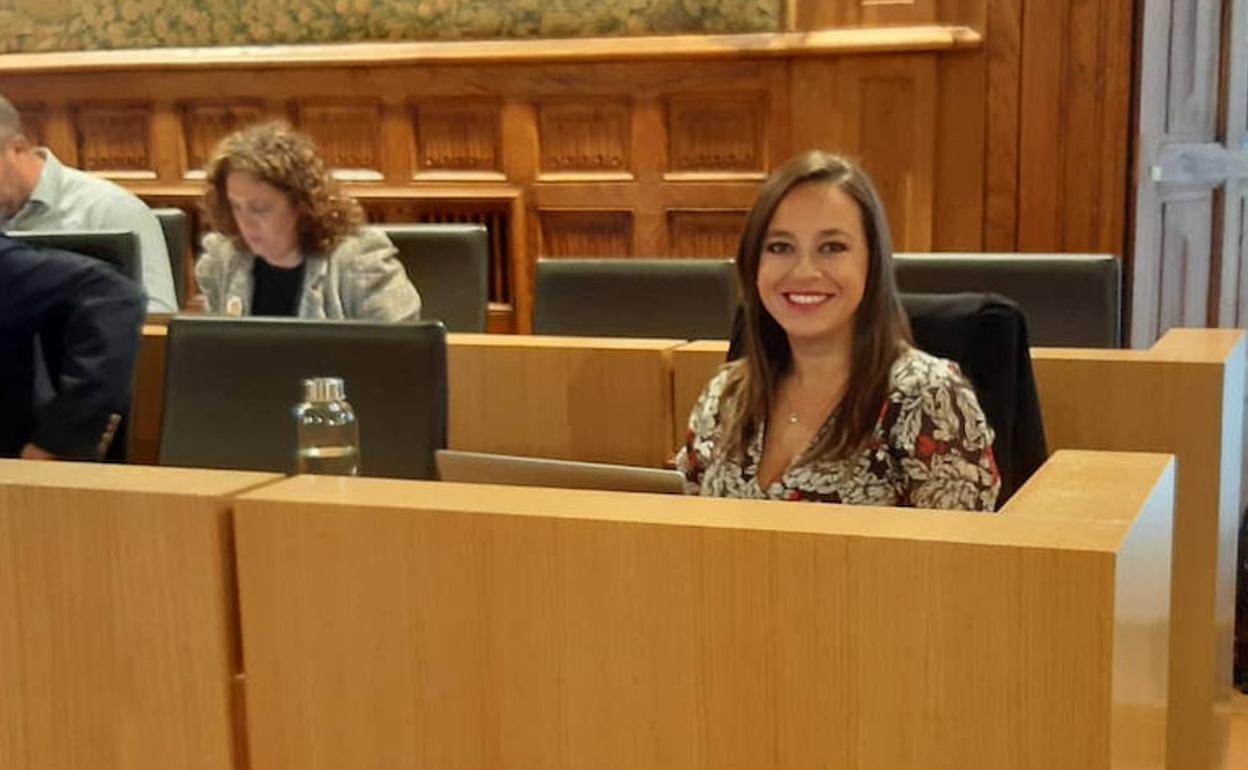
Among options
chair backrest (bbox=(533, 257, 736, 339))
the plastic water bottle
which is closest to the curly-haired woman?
chair backrest (bbox=(533, 257, 736, 339))

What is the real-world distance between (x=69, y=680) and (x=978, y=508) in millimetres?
1122

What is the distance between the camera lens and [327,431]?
223cm

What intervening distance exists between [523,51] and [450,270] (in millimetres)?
1454

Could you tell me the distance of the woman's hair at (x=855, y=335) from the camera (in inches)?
80.5

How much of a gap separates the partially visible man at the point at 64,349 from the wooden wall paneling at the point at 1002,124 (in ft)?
8.52

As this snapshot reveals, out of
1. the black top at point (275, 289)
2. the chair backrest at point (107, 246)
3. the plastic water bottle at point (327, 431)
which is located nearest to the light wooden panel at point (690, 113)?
the black top at point (275, 289)

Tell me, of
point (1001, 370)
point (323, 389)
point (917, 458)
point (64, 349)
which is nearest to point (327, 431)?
point (323, 389)

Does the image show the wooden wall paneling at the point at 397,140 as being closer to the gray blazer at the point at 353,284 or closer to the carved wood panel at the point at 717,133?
the carved wood panel at the point at 717,133

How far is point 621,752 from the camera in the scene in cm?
116

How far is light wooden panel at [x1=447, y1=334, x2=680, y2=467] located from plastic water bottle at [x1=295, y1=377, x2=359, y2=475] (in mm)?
342

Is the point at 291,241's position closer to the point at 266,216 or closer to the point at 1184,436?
the point at 266,216

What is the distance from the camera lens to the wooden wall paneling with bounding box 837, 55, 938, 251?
4371mm

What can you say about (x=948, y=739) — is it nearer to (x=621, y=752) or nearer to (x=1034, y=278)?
(x=621, y=752)

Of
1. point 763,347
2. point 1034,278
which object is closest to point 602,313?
point 1034,278
